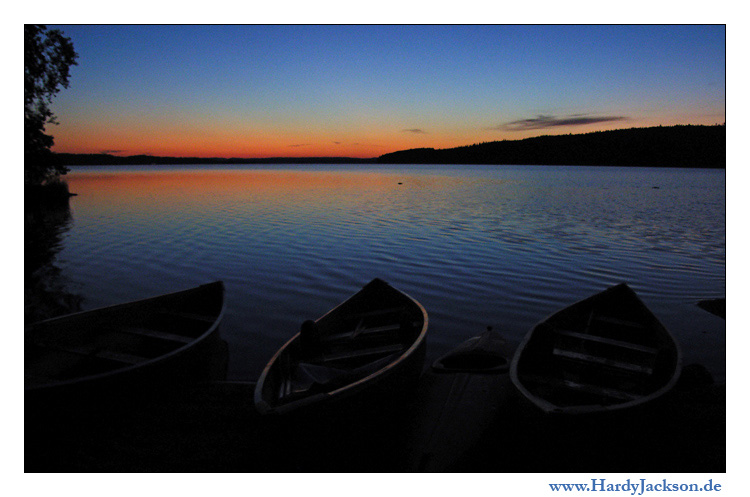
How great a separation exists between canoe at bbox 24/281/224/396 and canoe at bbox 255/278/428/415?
6.49 feet

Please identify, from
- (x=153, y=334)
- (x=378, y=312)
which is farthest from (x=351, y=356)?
(x=153, y=334)

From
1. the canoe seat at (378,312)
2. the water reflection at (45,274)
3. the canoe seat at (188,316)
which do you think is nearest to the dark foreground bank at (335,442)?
the canoe seat at (188,316)

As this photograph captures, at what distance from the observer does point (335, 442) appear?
533 centimetres

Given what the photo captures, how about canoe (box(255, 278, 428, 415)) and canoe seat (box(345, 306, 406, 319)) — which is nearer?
canoe (box(255, 278, 428, 415))

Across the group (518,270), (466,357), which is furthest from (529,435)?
(518,270)

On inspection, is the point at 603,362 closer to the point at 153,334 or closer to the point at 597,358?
the point at 597,358

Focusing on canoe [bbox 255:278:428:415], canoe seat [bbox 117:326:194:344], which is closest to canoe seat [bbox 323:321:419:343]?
canoe [bbox 255:278:428:415]

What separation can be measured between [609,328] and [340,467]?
628cm

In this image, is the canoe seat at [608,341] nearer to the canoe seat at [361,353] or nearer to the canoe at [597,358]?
the canoe at [597,358]

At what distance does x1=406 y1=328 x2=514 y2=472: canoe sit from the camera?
559 cm

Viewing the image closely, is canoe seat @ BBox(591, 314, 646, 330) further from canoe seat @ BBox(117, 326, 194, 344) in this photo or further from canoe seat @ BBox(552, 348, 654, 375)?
canoe seat @ BBox(117, 326, 194, 344)

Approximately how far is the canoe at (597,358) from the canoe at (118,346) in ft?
17.9

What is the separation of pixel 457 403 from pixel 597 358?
247 centimetres

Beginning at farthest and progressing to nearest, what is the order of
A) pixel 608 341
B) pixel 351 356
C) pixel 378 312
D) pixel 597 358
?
pixel 378 312, pixel 608 341, pixel 351 356, pixel 597 358
